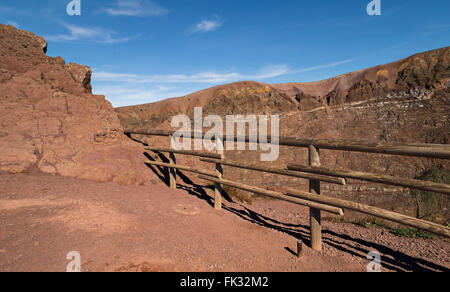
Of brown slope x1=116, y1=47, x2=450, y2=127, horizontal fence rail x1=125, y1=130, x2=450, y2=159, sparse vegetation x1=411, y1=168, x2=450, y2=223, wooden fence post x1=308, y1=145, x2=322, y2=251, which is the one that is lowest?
sparse vegetation x1=411, y1=168, x2=450, y2=223

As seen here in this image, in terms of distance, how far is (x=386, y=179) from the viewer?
2920 millimetres

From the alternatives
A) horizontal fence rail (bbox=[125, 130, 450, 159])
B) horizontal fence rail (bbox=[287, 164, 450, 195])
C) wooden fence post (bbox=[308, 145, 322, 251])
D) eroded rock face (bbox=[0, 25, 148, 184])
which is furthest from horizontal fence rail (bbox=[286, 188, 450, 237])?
eroded rock face (bbox=[0, 25, 148, 184])

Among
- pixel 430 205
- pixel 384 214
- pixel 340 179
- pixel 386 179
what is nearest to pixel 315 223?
pixel 340 179

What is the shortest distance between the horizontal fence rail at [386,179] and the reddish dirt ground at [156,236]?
45.7 inches

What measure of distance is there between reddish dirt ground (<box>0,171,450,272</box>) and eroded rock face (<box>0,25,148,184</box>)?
0.47 m

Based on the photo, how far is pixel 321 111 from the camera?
20.1 m

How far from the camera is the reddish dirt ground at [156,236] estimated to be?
2.49 meters

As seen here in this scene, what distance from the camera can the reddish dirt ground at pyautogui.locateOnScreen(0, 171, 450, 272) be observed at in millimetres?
2492

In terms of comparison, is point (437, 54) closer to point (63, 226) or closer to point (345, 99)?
point (345, 99)

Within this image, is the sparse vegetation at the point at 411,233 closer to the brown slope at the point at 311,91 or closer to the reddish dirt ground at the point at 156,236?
the reddish dirt ground at the point at 156,236

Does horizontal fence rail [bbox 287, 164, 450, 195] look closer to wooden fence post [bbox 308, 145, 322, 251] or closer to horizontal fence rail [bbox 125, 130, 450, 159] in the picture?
wooden fence post [bbox 308, 145, 322, 251]
